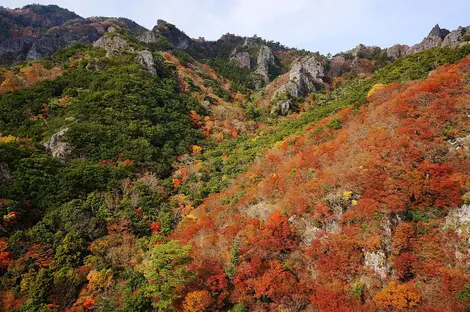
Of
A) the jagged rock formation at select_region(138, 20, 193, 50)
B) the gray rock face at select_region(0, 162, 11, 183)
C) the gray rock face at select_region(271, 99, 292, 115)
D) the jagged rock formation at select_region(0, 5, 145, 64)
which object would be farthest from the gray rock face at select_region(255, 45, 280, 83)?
the gray rock face at select_region(0, 162, 11, 183)

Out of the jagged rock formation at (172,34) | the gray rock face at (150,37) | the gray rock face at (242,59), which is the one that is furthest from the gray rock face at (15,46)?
the gray rock face at (242,59)

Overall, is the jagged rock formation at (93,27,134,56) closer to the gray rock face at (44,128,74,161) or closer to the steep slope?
the gray rock face at (44,128,74,161)

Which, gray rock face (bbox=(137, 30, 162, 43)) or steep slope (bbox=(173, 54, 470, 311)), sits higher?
gray rock face (bbox=(137, 30, 162, 43))

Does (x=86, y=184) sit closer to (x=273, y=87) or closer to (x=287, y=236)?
(x=287, y=236)

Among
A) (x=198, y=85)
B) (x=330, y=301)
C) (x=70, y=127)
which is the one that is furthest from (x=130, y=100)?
(x=330, y=301)

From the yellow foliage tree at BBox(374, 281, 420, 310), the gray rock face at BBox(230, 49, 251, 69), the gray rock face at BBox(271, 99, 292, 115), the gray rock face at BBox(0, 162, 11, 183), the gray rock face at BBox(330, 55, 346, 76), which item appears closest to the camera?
the yellow foliage tree at BBox(374, 281, 420, 310)

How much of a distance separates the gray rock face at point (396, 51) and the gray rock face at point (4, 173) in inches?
3877

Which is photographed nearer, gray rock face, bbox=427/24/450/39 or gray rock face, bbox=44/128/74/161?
gray rock face, bbox=44/128/74/161

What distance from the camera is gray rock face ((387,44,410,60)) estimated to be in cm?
8788

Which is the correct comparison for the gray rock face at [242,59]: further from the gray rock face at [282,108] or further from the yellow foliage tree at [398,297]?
the yellow foliage tree at [398,297]

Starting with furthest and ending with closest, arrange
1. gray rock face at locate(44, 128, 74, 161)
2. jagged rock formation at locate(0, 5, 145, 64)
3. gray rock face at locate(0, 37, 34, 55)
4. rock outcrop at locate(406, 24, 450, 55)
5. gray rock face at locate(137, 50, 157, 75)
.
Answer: jagged rock formation at locate(0, 5, 145, 64), gray rock face at locate(0, 37, 34, 55), rock outcrop at locate(406, 24, 450, 55), gray rock face at locate(137, 50, 157, 75), gray rock face at locate(44, 128, 74, 161)

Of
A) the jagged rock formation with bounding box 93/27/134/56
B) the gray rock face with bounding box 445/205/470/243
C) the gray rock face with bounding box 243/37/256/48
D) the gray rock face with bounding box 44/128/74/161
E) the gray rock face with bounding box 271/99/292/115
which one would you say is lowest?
the gray rock face with bounding box 445/205/470/243

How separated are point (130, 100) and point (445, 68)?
5201 centimetres

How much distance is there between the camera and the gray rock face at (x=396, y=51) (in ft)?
288
